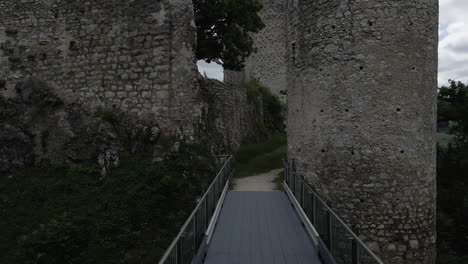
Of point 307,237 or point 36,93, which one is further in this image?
point 36,93

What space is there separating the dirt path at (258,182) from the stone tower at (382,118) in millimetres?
2415

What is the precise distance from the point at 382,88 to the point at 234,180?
5803 millimetres

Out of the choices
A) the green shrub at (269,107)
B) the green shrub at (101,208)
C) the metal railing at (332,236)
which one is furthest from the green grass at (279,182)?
the green shrub at (269,107)

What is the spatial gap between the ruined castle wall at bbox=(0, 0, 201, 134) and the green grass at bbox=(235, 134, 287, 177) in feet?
13.0

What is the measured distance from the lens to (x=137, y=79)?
445 inches

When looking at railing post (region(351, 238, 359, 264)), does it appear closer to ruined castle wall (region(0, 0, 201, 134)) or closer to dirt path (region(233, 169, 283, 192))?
dirt path (region(233, 169, 283, 192))

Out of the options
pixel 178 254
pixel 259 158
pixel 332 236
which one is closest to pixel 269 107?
pixel 259 158

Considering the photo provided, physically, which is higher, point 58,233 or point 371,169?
point 371,169

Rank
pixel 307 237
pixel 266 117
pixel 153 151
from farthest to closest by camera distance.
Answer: pixel 266 117, pixel 153 151, pixel 307 237

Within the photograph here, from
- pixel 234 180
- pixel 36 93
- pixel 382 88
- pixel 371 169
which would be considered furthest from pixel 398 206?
pixel 36 93

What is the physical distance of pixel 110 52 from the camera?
11516 millimetres

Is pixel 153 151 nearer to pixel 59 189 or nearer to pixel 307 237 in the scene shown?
pixel 59 189

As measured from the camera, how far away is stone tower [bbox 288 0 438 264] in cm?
860

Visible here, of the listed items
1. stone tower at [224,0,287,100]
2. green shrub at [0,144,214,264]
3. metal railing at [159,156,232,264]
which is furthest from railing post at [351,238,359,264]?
stone tower at [224,0,287,100]
